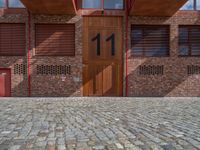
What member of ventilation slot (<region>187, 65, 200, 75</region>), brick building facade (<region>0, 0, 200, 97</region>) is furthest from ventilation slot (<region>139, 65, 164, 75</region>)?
ventilation slot (<region>187, 65, 200, 75</region>)

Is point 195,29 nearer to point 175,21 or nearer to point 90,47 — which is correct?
point 175,21

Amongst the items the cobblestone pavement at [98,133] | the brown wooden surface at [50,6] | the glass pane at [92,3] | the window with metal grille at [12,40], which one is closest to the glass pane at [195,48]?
the glass pane at [92,3]

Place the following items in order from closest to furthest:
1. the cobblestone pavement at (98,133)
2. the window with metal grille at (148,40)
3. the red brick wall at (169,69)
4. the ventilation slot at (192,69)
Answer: the cobblestone pavement at (98,133)
the red brick wall at (169,69)
the ventilation slot at (192,69)
the window with metal grille at (148,40)

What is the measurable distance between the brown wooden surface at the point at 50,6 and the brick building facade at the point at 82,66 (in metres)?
0.56

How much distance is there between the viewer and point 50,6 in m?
12.3

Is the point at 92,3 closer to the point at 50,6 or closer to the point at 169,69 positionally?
the point at 50,6

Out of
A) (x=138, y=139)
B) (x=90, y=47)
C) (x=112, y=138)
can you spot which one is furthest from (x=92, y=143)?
(x=90, y=47)

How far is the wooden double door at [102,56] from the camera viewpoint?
14.0 metres

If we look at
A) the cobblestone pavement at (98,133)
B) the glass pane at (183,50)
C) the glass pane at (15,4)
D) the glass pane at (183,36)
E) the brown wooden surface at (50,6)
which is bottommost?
the cobblestone pavement at (98,133)

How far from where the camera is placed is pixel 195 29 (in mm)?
14461

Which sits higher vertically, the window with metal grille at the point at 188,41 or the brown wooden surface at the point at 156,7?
the brown wooden surface at the point at 156,7

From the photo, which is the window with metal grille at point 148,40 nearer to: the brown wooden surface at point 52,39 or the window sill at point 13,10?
the brown wooden surface at point 52,39

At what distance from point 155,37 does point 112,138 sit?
11.0 meters

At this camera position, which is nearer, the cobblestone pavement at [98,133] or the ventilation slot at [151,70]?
the cobblestone pavement at [98,133]
